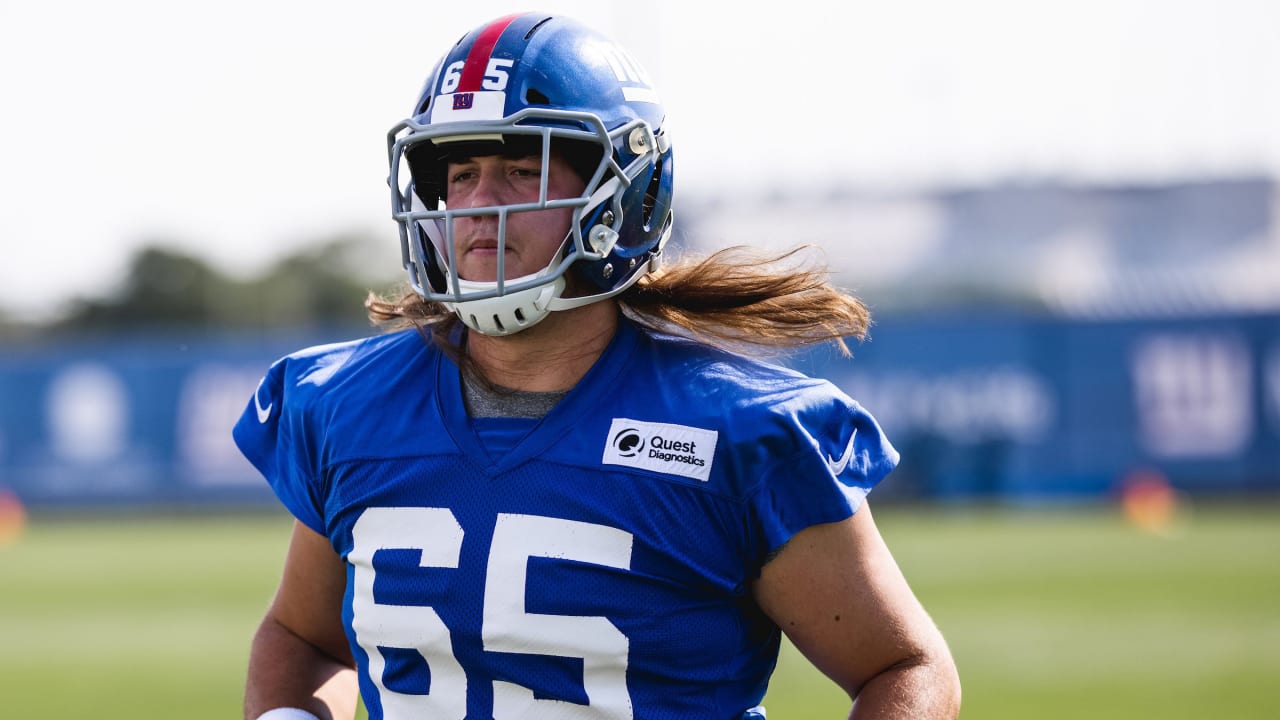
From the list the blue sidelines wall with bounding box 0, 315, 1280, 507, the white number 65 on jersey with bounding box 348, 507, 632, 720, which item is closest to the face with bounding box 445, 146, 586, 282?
the white number 65 on jersey with bounding box 348, 507, 632, 720

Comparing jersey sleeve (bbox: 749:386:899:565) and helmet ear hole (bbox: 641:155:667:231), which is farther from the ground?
helmet ear hole (bbox: 641:155:667:231)

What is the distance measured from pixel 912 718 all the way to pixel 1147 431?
15896 millimetres

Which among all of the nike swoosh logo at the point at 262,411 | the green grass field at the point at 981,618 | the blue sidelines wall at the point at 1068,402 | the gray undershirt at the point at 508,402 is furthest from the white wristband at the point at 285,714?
the blue sidelines wall at the point at 1068,402

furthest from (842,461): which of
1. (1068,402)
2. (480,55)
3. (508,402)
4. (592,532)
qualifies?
(1068,402)

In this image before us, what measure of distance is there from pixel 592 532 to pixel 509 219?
0.48 metres

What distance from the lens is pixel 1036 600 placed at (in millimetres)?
10219

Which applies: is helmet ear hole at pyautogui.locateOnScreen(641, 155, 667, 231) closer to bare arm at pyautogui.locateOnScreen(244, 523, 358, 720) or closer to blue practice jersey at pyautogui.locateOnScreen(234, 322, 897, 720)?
blue practice jersey at pyautogui.locateOnScreen(234, 322, 897, 720)

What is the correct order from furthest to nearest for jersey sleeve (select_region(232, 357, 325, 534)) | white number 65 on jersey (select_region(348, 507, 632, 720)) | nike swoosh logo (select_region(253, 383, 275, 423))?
nike swoosh logo (select_region(253, 383, 275, 423)), jersey sleeve (select_region(232, 357, 325, 534)), white number 65 on jersey (select_region(348, 507, 632, 720))

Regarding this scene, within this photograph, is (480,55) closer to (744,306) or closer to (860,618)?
(744,306)

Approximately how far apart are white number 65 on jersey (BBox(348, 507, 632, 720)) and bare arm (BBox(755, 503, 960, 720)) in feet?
0.79

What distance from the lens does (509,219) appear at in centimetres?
232

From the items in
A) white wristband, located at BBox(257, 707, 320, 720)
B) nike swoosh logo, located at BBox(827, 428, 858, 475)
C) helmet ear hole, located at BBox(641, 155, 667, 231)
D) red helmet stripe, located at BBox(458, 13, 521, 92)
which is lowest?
white wristband, located at BBox(257, 707, 320, 720)

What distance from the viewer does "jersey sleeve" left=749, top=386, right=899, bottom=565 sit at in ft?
7.21

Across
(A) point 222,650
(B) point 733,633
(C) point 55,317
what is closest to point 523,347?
(B) point 733,633
